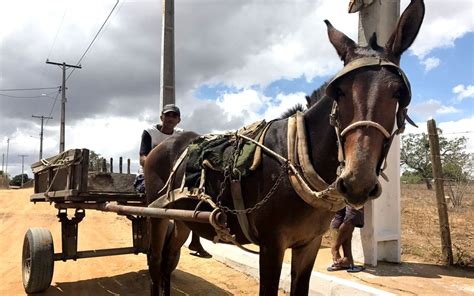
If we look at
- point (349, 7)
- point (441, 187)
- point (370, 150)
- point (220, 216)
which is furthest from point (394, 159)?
point (370, 150)

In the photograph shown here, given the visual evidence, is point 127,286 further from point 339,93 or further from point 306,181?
point 339,93

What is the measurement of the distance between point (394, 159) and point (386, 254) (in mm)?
1462

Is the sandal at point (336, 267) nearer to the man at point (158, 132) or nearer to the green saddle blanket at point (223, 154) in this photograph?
the man at point (158, 132)

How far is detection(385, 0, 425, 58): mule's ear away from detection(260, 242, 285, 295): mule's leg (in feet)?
4.85

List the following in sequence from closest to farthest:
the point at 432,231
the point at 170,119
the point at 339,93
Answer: the point at 339,93 < the point at 170,119 < the point at 432,231

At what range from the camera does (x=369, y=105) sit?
82.9 inches

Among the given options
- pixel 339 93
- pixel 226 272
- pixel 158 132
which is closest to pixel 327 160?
pixel 339 93

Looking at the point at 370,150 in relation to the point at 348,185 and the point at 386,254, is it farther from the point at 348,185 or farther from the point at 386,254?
the point at 386,254

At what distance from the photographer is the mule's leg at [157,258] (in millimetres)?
4742

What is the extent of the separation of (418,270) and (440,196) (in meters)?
1.16

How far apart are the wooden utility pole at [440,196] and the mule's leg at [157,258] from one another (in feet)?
13.2

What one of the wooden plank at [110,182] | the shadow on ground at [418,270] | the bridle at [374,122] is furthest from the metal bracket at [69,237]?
the bridle at [374,122]

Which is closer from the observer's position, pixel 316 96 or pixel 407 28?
pixel 407 28

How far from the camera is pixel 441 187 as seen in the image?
5977 millimetres
